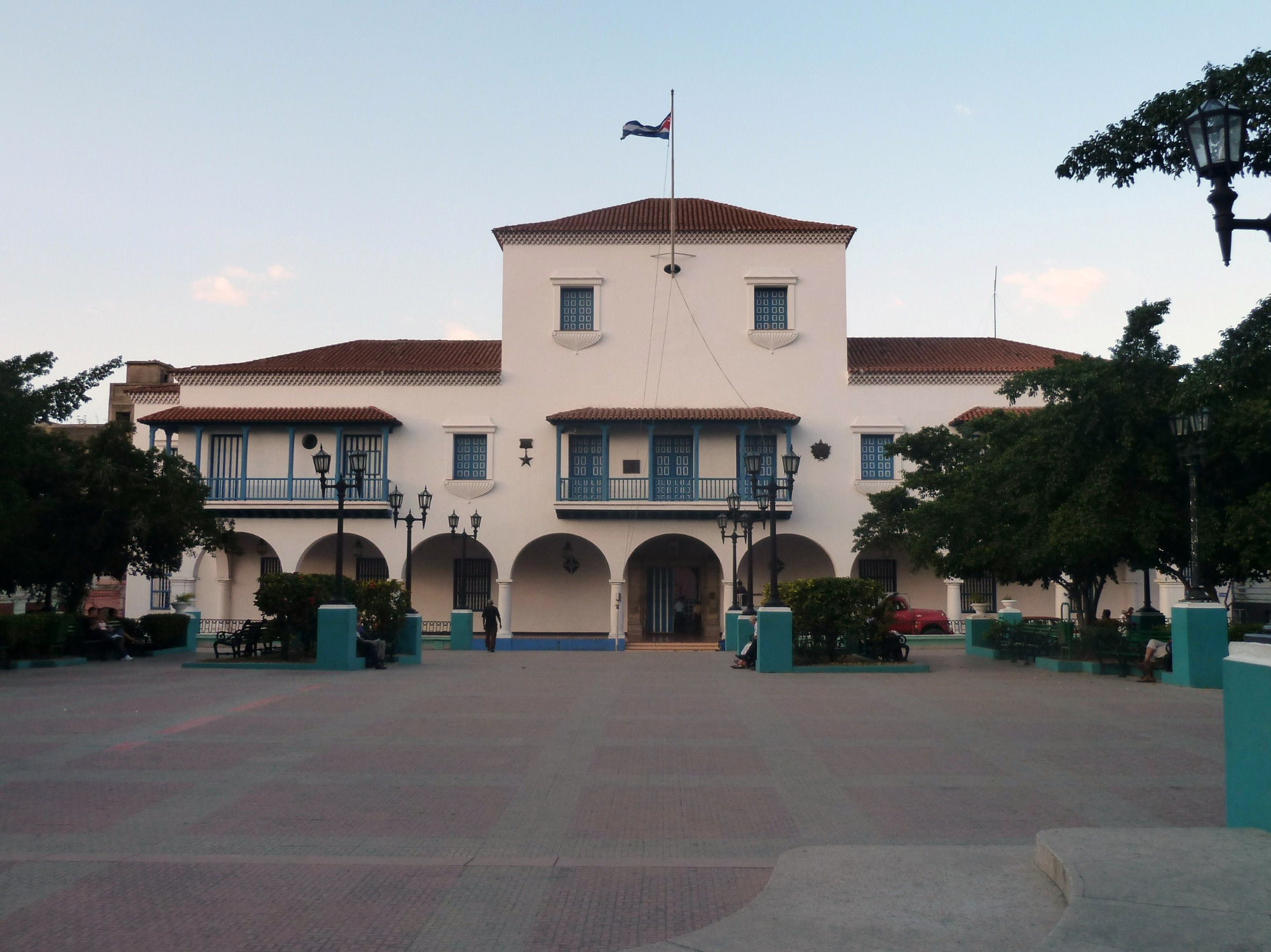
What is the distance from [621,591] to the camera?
3512 centimetres

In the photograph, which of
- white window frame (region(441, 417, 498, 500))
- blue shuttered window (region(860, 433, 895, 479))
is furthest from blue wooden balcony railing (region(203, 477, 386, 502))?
blue shuttered window (region(860, 433, 895, 479))

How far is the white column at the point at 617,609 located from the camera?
3469 cm

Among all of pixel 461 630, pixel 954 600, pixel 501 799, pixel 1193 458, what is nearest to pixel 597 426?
pixel 461 630

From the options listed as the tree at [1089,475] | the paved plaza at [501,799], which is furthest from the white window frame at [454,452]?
the paved plaza at [501,799]

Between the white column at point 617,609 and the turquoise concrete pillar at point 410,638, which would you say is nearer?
the turquoise concrete pillar at point 410,638

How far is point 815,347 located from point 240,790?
29728 millimetres

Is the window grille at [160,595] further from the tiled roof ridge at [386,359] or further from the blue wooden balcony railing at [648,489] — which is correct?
the blue wooden balcony railing at [648,489]

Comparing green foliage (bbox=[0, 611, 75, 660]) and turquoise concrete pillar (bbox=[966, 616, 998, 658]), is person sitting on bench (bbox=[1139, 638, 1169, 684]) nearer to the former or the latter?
turquoise concrete pillar (bbox=[966, 616, 998, 658])

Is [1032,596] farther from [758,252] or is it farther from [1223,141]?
[1223,141]

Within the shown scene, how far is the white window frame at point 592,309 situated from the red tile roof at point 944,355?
26.1ft

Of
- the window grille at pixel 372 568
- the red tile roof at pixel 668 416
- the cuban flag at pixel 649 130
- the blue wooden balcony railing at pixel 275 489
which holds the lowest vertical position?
the window grille at pixel 372 568

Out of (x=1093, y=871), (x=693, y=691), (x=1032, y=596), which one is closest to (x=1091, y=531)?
(x=693, y=691)

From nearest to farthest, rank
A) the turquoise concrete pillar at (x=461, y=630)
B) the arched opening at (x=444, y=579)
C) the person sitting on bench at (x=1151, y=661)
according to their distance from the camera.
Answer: the person sitting on bench at (x=1151, y=661)
the turquoise concrete pillar at (x=461, y=630)
the arched opening at (x=444, y=579)

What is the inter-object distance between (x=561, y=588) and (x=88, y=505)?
53.7 feet
